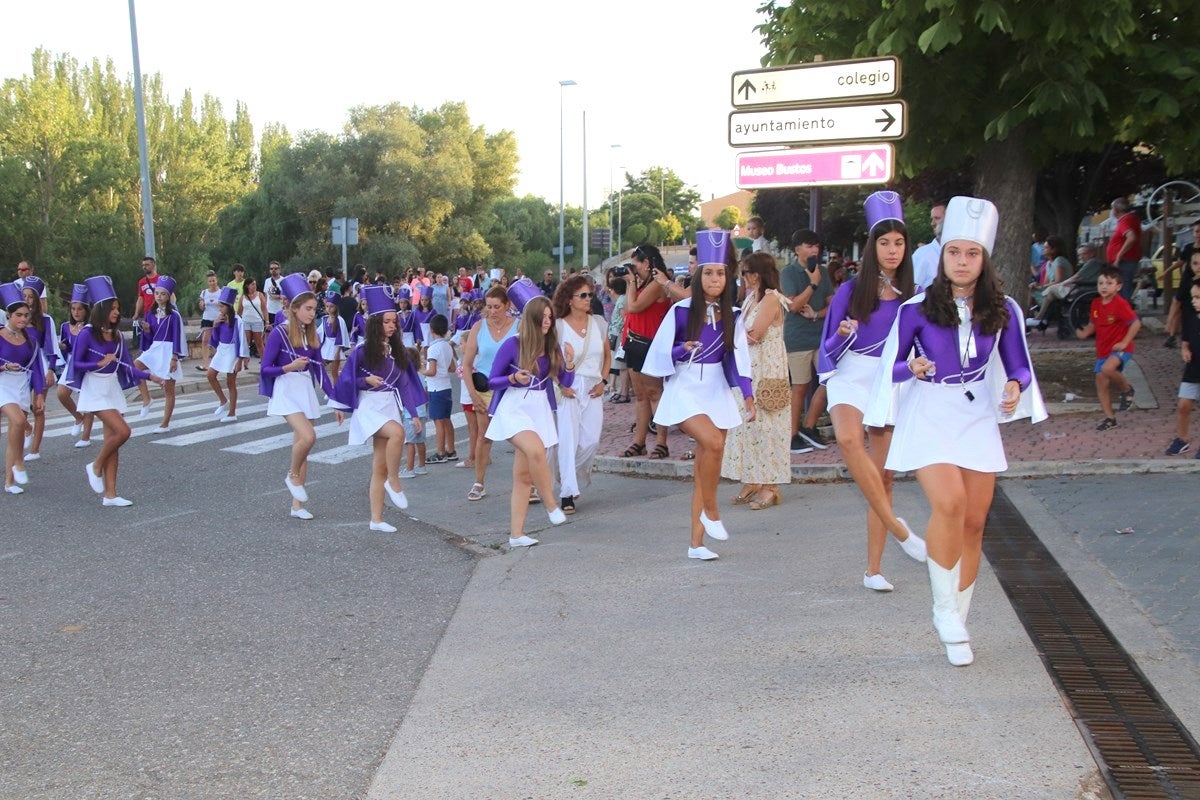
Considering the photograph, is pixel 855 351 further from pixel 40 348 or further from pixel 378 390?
pixel 40 348

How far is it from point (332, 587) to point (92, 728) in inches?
87.5

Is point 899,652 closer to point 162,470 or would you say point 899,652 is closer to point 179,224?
point 162,470

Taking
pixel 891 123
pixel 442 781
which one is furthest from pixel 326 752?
pixel 891 123

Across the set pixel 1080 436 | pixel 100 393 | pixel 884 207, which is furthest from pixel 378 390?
pixel 1080 436

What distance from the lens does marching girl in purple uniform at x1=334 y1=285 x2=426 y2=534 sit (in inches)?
328

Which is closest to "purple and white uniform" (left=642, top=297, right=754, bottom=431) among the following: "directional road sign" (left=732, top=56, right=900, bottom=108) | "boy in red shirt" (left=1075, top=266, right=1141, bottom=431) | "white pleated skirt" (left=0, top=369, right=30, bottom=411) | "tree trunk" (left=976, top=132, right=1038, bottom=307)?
"directional road sign" (left=732, top=56, right=900, bottom=108)

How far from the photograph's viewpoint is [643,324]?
36.3 ft

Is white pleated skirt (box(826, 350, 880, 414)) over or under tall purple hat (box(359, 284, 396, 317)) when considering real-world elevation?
under

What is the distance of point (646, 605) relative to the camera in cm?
613

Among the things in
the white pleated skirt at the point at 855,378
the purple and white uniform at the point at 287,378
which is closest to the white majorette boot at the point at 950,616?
the white pleated skirt at the point at 855,378

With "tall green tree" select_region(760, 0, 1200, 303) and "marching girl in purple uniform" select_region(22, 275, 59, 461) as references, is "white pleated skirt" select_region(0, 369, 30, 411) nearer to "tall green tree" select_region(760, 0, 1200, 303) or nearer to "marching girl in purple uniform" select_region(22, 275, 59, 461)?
"marching girl in purple uniform" select_region(22, 275, 59, 461)

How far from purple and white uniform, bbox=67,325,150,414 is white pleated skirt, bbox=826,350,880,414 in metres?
6.36

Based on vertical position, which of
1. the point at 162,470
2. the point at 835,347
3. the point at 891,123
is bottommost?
the point at 162,470

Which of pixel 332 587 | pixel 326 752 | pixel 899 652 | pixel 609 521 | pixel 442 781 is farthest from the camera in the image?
pixel 609 521
